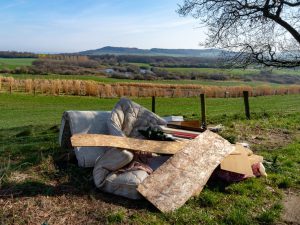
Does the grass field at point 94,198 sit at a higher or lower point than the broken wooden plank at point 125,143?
lower

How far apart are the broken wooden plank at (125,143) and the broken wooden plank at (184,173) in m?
0.23

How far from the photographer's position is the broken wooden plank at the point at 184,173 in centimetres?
576

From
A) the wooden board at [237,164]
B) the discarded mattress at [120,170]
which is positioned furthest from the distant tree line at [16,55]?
the wooden board at [237,164]

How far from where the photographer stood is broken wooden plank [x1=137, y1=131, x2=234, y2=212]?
5762 millimetres

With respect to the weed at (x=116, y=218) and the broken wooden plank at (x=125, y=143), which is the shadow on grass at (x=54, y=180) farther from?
the broken wooden plank at (x=125, y=143)

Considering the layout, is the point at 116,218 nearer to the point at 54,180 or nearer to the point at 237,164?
the point at 54,180

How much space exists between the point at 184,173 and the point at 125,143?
1049 millimetres

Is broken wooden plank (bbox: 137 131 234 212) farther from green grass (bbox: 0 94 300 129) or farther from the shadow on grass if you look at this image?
green grass (bbox: 0 94 300 129)

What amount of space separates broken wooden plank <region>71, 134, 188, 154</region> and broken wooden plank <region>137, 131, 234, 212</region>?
0.23m

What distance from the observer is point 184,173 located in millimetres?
6297

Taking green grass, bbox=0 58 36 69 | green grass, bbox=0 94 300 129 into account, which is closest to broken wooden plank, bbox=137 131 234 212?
green grass, bbox=0 94 300 129

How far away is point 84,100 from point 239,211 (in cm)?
3260

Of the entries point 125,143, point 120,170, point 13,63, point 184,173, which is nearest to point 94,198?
point 120,170

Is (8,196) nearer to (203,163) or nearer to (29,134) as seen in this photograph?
(203,163)
